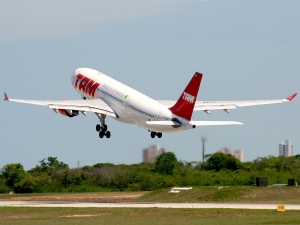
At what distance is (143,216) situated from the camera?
6166 centimetres

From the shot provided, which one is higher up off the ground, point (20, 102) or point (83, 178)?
point (20, 102)

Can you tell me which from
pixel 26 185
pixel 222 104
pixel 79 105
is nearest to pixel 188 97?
pixel 222 104

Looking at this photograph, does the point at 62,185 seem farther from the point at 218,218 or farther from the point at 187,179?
the point at 218,218

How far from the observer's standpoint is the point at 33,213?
218ft

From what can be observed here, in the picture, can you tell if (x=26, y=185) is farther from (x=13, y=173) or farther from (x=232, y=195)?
(x=232, y=195)

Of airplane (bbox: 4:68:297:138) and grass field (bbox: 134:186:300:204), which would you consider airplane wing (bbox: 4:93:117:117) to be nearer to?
airplane (bbox: 4:68:297:138)

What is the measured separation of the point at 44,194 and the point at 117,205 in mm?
29861

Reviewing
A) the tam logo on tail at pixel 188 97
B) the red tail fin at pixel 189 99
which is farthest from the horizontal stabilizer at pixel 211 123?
the tam logo on tail at pixel 188 97

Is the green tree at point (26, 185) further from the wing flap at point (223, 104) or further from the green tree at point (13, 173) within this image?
the wing flap at point (223, 104)

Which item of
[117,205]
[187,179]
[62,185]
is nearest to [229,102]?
[187,179]

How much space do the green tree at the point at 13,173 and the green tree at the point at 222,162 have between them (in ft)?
86.5

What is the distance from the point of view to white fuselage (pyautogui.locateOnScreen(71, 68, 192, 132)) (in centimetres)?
7950

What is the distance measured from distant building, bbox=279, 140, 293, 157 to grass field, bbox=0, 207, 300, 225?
37.4m

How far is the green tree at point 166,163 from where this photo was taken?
10200cm
